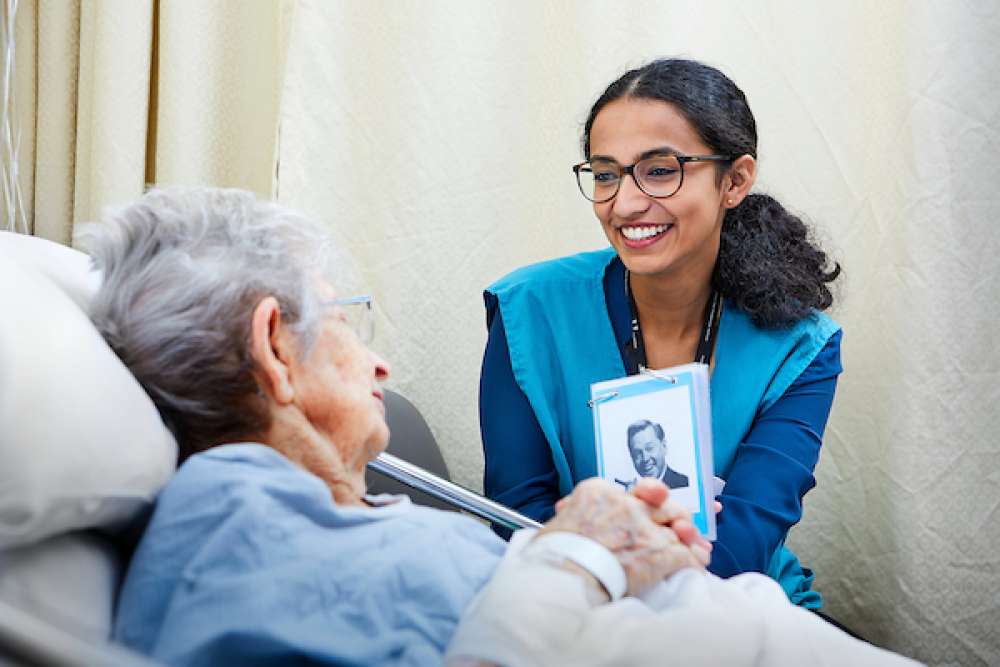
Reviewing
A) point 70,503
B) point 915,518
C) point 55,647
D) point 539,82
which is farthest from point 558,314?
point 55,647

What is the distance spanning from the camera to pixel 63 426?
0.89m

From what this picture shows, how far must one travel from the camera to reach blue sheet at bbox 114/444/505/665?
89 centimetres

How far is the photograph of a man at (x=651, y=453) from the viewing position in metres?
1.53

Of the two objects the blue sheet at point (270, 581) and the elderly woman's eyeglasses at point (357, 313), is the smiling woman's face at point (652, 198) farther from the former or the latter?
the blue sheet at point (270, 581)

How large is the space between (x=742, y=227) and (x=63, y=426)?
4.50ft

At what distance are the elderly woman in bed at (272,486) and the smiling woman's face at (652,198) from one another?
0.66m

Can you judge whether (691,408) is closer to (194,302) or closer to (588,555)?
(588,555)

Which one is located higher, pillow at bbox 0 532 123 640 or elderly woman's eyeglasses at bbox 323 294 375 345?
elderly woman's eyeglasses at bbox 323 294 375 345

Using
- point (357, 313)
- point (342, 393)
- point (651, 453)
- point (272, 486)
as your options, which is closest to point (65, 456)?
point (272, 486)

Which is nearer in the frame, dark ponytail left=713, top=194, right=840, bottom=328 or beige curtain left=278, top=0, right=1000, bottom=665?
dark ponytail left=713, top=194, right=840, bottom=328

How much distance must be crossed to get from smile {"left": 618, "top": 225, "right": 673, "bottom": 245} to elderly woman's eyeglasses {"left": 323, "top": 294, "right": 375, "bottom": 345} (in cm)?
65

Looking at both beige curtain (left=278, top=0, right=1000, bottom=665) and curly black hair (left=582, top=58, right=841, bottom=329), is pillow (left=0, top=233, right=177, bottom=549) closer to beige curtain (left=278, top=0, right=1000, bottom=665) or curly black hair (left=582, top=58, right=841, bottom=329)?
curly black hair (left=582, top=58, right=841, bottom=329)

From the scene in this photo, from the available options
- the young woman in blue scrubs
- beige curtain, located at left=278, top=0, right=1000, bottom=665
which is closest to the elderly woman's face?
the young woman in blue scrubs

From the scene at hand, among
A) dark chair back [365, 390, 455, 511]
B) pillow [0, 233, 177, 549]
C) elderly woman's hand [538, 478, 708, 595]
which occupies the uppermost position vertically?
→ pillow [0, 233, 177, 549]
